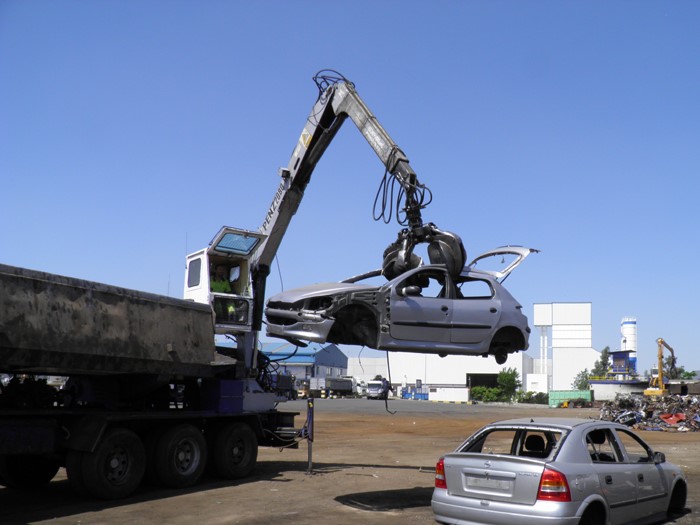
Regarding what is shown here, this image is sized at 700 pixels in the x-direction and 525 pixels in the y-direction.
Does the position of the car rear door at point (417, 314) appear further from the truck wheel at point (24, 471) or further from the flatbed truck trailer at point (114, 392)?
the truck wheel at point (24, 471)

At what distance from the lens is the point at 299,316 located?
1070cm

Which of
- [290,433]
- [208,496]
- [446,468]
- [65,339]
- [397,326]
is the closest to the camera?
[446,468]

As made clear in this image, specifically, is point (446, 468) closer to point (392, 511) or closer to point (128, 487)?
point (392, 511)

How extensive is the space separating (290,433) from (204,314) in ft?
12.2

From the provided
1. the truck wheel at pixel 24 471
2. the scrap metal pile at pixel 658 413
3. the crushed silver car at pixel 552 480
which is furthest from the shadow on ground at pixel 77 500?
the scrap metal pile at pixel 658 413

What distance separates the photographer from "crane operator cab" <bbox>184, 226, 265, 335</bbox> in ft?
42.9

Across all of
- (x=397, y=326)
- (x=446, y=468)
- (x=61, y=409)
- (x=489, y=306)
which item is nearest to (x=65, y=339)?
(x=61, y=409)

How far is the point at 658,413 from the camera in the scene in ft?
115

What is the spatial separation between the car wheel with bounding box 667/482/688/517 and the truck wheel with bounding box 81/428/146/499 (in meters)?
7.46

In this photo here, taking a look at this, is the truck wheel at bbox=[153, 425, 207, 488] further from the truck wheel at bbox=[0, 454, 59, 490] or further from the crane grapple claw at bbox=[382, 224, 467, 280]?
the crane grapple claw at bbox=[382, 224, 467, 280]

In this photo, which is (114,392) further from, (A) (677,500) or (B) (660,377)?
(B) (660,377)

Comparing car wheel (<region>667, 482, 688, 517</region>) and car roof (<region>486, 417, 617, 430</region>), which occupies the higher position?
car roof (<region>486, 417, 617, 430</region>)

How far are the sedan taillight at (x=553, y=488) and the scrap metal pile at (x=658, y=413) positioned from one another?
28459 mm

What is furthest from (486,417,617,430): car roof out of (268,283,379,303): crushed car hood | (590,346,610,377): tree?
(590,346,610,377): tree
